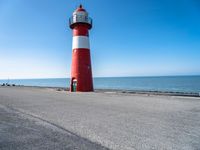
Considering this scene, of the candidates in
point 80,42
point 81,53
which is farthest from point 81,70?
point 80,42

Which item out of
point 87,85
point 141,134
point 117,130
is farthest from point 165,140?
point 87,85

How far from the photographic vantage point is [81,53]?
20.9 metres

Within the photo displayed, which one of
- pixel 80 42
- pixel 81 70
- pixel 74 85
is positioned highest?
pixel 80 42

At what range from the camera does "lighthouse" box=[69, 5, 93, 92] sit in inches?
824

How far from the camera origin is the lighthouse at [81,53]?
824 inches

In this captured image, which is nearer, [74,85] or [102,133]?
[102,133]

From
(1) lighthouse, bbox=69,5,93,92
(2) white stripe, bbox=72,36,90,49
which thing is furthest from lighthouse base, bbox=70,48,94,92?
(2) white stripe, bbox=72,36,90,49

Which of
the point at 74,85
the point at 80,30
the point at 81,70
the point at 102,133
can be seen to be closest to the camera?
the point at 102,133

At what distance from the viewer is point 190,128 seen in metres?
6.36

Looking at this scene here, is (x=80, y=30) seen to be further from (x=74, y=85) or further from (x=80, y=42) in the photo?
(x=74, y=85)

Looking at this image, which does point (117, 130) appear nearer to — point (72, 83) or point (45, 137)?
point (45, 137)

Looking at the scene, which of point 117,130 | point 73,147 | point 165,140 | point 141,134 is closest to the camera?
point 73,147

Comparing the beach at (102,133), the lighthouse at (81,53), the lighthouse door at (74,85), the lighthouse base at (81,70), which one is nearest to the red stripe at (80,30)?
the lighthouse at (81,53)

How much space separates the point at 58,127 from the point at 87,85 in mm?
15024
